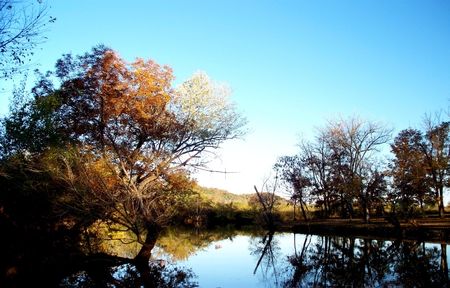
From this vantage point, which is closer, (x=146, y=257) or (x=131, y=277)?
(x=131, y=277)

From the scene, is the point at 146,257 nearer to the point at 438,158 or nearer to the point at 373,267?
the point at 373,267

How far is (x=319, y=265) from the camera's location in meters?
14.0

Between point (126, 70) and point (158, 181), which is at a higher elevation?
point (126, 70)

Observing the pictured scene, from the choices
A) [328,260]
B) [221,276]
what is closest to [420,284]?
[328,260]

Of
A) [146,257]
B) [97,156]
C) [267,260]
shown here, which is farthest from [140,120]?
[267,260]

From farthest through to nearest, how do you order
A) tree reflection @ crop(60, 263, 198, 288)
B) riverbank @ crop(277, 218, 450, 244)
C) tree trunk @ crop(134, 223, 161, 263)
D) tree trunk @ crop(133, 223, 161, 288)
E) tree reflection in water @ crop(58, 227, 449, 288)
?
riverbank @ crop(277, 218, 450, 244) → tree trunk @ crop(134, 223, 161, 263) → tree trunk @ crop(133, 223, 161, 288) → tree reflection @ crop(60, 263, 198, 288) → tree reflection in water @ crop(58, 227, 449, 288)

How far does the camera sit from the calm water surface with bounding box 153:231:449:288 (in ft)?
35.2

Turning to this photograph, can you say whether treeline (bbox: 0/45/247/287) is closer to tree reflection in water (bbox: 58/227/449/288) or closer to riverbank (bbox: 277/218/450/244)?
tree reflection in water (bbox: 58/227/449/288)

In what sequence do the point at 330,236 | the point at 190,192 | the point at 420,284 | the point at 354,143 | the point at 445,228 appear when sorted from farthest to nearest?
the point at 354,143 → the point at 330,236 → the point at 445,228 → the point at 190,192 → the point at 420,284

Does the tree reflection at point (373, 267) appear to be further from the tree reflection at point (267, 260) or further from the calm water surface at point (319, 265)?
the tree reflection at point (267, 260)

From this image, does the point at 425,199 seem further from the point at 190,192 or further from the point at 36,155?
the point at 36,155

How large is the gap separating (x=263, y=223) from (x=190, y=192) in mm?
22549

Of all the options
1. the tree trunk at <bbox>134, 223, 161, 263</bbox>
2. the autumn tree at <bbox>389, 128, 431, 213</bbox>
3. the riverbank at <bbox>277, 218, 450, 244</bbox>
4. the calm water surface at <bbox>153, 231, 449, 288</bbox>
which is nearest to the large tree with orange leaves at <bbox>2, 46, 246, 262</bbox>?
the tree trunk at <bbox>134, 223, 161, 263</bbox>

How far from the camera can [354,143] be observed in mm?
32188
